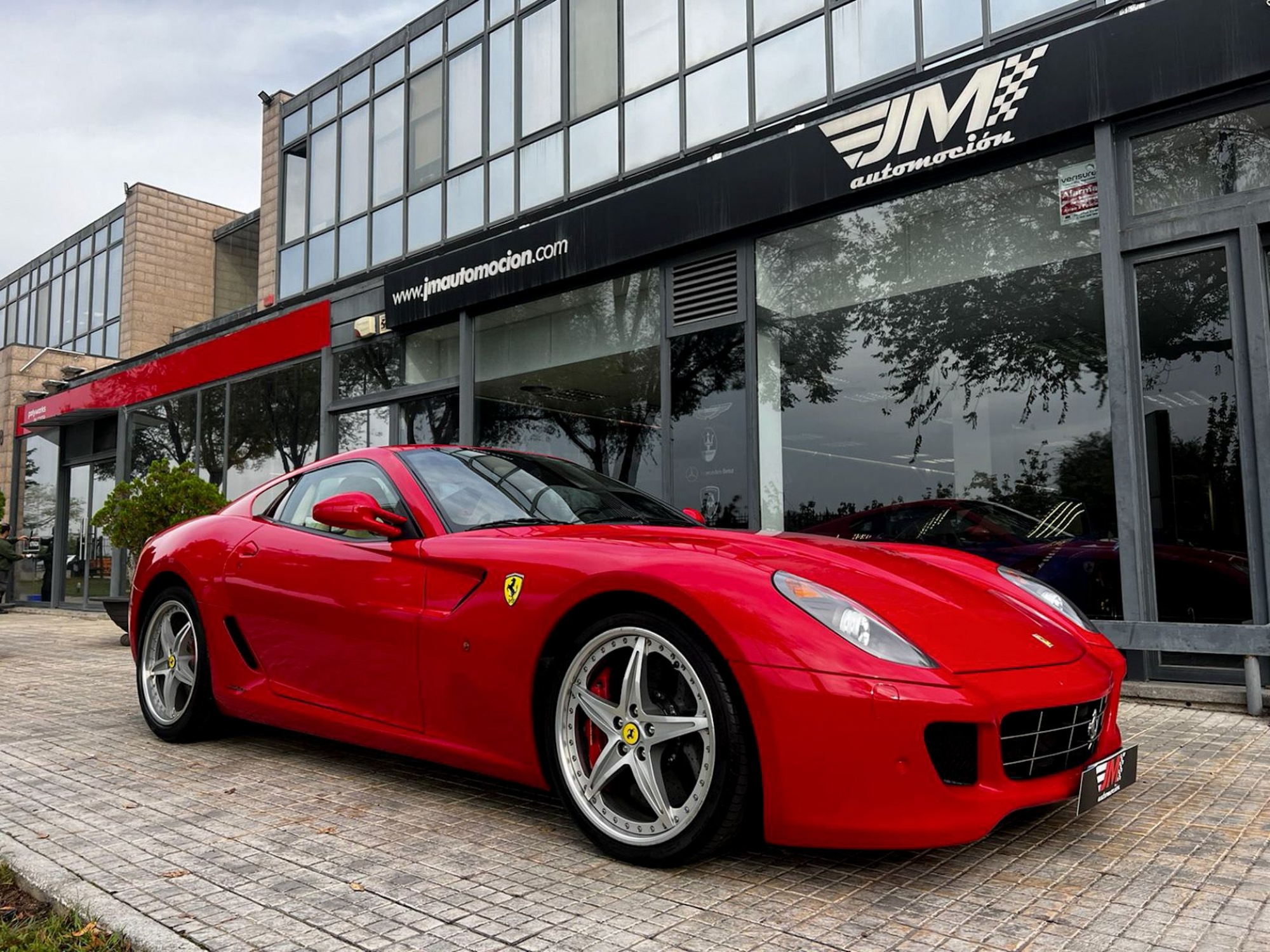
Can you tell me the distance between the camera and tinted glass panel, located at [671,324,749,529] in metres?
8.48

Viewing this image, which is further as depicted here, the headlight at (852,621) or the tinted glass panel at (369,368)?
the tinted glass panel at (369,368)

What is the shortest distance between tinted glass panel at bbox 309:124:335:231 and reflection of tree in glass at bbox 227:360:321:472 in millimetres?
2310

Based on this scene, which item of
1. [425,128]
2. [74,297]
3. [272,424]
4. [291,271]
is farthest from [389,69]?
[74,297]

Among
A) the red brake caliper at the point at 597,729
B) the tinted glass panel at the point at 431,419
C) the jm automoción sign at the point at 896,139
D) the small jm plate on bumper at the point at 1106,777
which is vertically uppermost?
the jm automoción sign at the point at 896,139

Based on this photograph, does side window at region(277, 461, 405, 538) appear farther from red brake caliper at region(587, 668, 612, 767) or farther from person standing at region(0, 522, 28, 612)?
person standing at region(0, 522, 28, 612)

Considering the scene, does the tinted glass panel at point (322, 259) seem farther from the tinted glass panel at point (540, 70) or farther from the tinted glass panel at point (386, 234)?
the tinted glass panel at point (540, 70)

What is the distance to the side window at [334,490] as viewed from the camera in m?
3.88

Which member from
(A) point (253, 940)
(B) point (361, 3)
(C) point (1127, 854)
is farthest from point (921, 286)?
(B) point (361, 3)

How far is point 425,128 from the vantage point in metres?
12.9

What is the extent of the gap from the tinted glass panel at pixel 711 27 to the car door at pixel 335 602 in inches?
278

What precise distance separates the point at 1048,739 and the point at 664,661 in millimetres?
1091

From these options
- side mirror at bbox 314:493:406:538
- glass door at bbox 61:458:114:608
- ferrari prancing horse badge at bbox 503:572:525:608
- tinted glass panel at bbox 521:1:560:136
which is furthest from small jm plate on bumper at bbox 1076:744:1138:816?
glass door at bbox 61:458:114:608

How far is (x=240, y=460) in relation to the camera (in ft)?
49.6

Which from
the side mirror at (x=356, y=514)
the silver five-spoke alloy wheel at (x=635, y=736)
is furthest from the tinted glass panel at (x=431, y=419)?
the silver five-spoke alloy wheel at (x=635, y=736)
